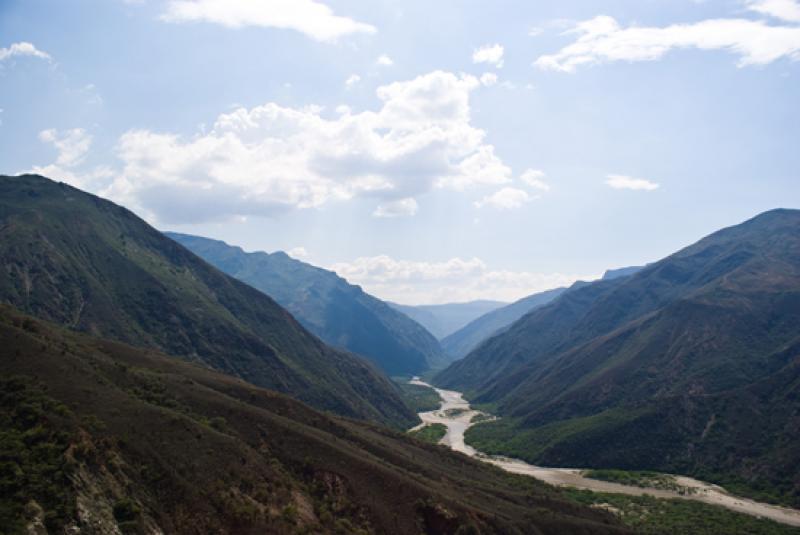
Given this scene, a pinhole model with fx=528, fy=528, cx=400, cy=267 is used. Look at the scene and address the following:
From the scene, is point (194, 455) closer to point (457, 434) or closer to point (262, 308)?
point (457, 434)

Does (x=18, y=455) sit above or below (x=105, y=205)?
below

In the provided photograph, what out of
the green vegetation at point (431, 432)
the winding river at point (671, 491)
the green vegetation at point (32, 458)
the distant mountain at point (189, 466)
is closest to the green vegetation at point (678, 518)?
the winding river at point (671, 491)

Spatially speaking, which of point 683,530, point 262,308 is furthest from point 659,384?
point 262,308

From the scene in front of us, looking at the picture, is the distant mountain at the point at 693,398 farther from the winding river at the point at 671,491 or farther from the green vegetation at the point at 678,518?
the green vegetation at the point at 678,518

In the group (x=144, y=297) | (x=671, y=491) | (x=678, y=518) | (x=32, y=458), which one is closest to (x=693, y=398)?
(x=671, y=491)

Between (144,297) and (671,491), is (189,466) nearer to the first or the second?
(671,491)

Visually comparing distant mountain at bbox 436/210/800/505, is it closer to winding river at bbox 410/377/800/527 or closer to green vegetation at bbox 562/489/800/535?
winding river at bbox 410/377/800/527
